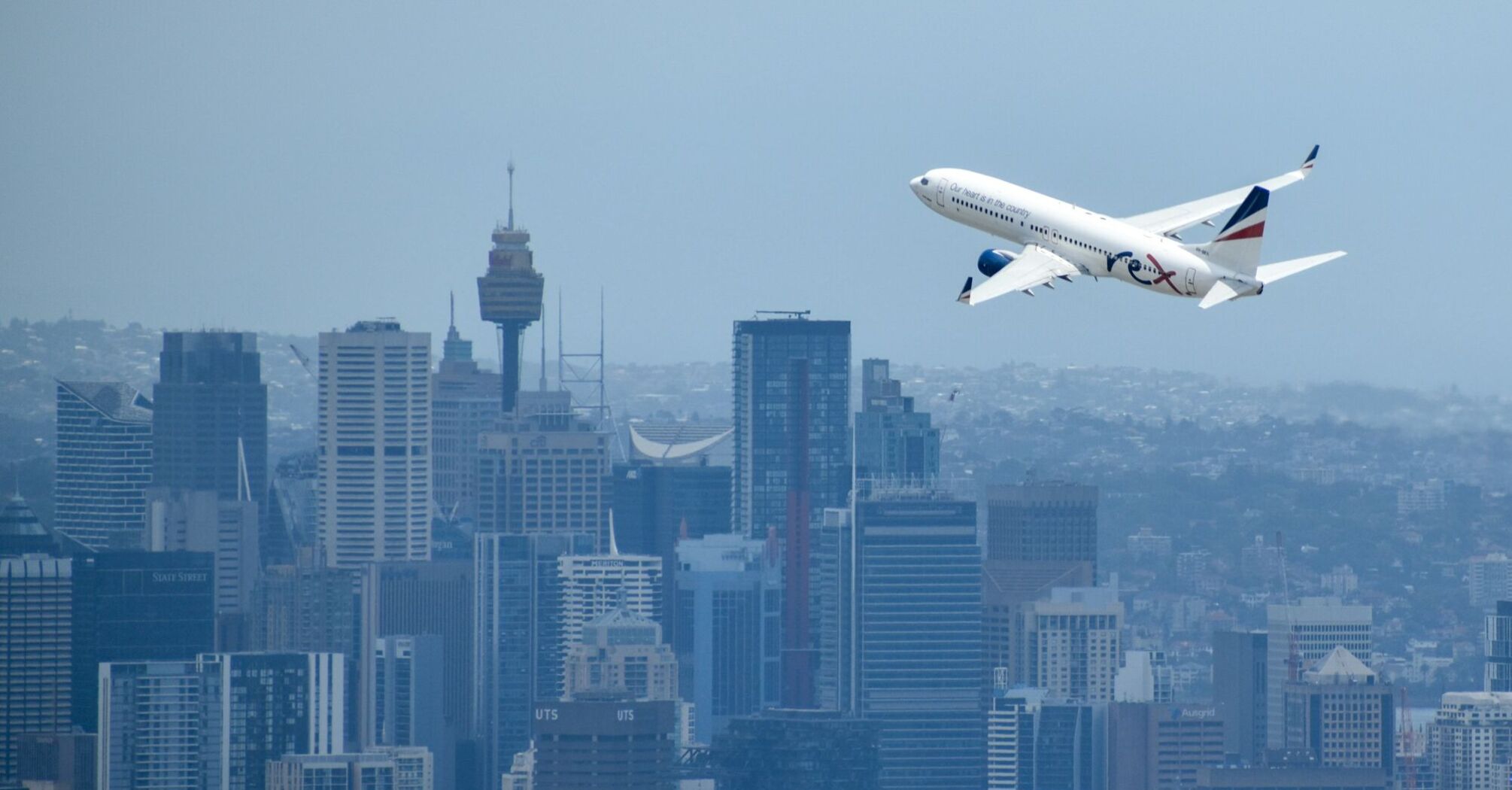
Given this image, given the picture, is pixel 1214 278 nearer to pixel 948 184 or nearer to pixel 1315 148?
pixel 1315 148

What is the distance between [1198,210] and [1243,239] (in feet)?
17.2

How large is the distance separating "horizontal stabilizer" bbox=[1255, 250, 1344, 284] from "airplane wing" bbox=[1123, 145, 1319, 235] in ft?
15.0

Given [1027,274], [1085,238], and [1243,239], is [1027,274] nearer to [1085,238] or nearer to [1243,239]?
[1085,238]

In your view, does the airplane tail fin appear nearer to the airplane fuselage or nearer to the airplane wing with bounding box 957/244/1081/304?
the airplane fuselage

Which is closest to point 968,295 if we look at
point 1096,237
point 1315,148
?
point 1096,237

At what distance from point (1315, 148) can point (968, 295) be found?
10.3 m

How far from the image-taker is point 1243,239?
72.1m

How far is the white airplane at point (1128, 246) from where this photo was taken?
7175 cm

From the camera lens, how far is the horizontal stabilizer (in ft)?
215

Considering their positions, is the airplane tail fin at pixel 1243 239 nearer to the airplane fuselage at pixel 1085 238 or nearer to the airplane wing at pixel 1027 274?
the airplane fuselage at pixel 1085 238

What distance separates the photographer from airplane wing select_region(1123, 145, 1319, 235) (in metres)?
75.1

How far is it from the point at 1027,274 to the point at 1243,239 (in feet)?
18.4

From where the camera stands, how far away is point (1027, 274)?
241 feet

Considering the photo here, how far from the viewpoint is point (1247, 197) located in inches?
2859
